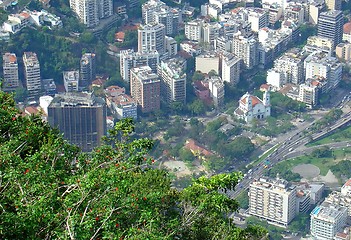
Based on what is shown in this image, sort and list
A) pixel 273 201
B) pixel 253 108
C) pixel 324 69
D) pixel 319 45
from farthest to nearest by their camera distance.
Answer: pixel 319 45, pixel 324 69, pixel 253 108, pixel 273 201

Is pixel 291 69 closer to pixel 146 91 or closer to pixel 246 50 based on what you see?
pixel 246 50

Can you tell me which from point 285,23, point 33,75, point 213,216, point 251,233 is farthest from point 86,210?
point 285,23

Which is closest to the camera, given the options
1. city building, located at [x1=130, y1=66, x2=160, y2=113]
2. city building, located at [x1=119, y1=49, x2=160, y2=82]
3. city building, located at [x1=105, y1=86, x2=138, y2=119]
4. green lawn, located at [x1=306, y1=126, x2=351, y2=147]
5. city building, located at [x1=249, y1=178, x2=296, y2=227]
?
city building, located at [x1=249, y1=178, x2=296, y2=227]

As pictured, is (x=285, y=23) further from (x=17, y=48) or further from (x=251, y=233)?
(x=251, y=233)

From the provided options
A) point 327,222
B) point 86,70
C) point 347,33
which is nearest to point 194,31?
point 86,70

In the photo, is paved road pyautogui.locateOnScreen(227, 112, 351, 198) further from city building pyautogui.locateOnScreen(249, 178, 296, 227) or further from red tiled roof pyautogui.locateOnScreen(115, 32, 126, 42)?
red tiled roof pyautogui.locateOnScreen(115, 32, 126, 42)

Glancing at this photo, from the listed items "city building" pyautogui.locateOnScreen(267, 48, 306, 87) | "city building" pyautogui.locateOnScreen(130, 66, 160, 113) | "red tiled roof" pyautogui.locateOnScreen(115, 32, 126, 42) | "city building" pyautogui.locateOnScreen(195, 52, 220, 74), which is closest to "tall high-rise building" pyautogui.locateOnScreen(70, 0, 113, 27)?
"red tiled roof" pyautogui.locateOnScreen(115, 32, 126, 42)

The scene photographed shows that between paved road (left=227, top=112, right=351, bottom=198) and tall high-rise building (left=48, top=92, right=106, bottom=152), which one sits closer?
paved road (left=227, top=112, right=351, bottom=198)
